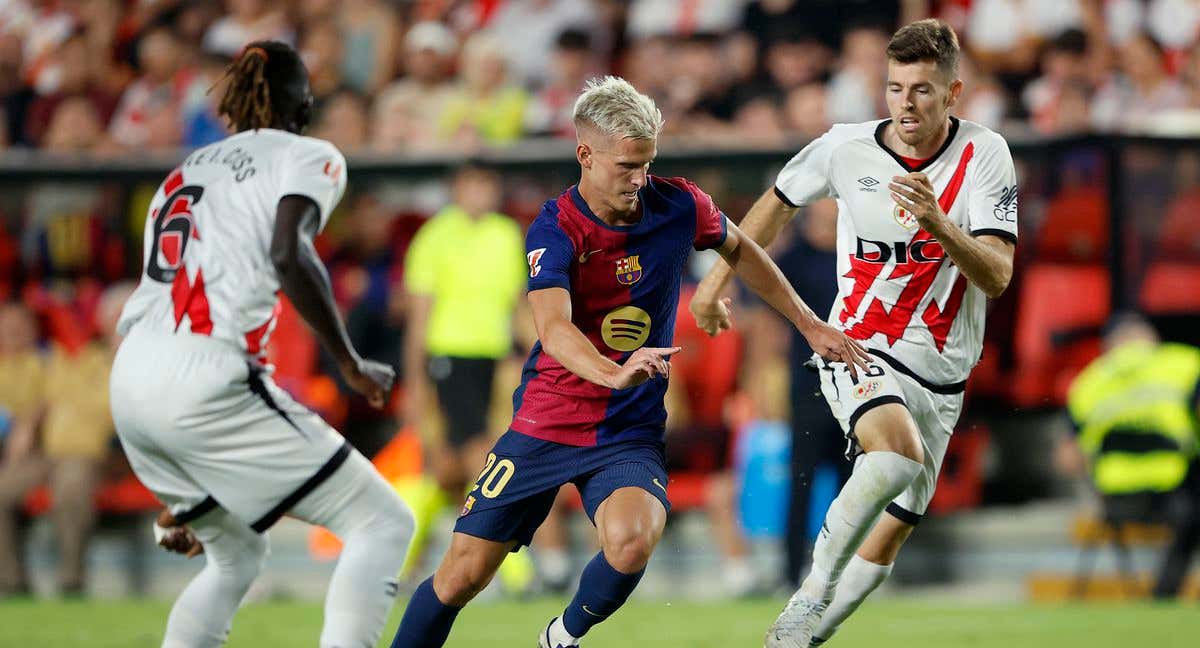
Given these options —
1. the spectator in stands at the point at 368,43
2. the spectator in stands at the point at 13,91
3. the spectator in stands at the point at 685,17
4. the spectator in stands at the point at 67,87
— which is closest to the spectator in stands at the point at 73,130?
the spectator in stands at the point at 67,87

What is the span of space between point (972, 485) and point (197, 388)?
697 centimetres

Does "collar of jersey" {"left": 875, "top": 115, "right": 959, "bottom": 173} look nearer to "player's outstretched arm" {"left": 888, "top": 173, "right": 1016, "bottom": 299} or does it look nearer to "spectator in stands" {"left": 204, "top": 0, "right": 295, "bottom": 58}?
"player's outstretched arm" {"left": 888, "top": 173, "right": 1016, "bottom": 299}

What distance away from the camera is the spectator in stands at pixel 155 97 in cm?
1369

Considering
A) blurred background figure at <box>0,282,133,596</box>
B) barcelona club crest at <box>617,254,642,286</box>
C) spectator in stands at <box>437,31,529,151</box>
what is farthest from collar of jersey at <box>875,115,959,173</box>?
blurred background figure at <box>0,282,133,596</box>

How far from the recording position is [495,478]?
5320mm

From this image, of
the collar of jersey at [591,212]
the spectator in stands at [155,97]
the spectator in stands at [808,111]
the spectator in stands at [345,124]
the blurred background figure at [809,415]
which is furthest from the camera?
the spectator in stands at [155,97]

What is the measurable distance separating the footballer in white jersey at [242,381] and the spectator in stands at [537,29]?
26.5 feet

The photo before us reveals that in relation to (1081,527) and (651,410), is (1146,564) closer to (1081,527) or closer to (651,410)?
(1081,527)

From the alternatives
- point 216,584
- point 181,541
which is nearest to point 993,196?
point 216,584

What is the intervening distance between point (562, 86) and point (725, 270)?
7169 millimetres

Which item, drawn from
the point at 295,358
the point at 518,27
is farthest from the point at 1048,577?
the point at 518,27

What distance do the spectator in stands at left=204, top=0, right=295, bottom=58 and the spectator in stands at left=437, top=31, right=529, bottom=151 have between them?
2.61m

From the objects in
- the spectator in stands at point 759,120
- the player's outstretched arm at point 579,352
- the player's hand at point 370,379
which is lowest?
the player's hand at point 370,379

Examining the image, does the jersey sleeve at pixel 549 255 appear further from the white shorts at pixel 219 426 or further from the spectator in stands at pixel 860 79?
the spectator in stands at pixel 860 79
